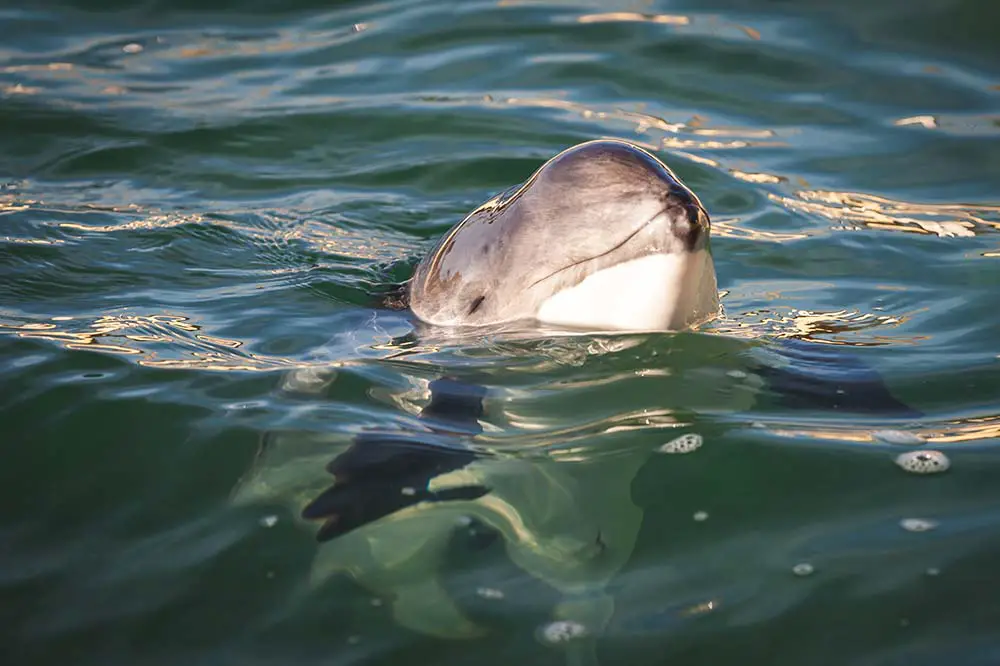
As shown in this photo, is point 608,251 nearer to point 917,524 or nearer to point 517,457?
point 517,457

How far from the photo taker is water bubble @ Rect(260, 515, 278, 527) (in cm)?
344

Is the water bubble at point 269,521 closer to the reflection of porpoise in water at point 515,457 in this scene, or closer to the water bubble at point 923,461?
the reflection of porpoise in water at point 515,457

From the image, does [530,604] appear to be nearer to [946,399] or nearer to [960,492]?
[960,492]

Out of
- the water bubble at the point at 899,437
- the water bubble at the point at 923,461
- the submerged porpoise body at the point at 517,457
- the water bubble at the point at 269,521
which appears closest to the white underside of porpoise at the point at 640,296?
the submerged porpoise body at the point at 517,457

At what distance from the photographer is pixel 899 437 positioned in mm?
3854

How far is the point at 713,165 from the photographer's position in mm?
7922

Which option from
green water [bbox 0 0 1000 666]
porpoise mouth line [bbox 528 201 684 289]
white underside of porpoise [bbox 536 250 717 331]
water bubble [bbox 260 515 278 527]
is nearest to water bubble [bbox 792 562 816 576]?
green water [bbox 0 0 1000 666]

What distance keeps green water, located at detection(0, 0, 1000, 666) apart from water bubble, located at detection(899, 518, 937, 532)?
0.03 m

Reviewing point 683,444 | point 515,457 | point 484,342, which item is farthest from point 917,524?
point 484,342

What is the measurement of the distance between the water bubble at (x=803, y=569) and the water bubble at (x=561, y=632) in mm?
609

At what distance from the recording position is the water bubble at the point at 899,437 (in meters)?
3.81

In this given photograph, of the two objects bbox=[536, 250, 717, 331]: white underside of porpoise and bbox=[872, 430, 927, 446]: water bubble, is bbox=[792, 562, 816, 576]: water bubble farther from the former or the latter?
bbox=[536, 250, 717, 331]: white underside of porpoise

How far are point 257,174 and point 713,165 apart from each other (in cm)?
308

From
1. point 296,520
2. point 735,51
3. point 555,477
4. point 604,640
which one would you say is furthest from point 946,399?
point 735,51
